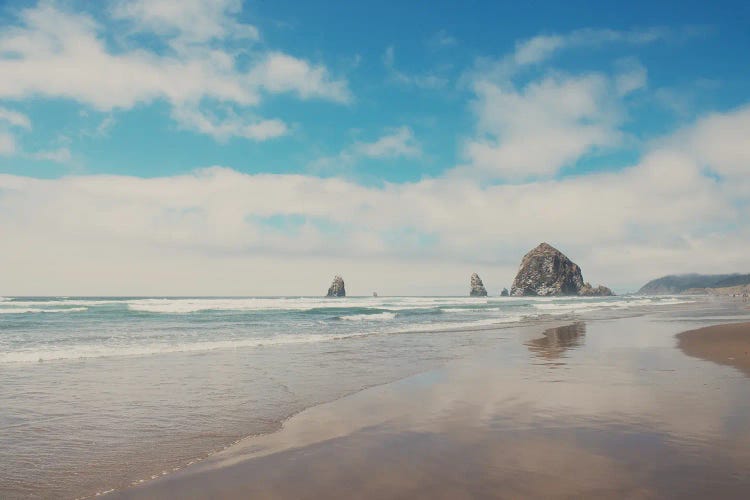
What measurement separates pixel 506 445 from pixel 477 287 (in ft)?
515

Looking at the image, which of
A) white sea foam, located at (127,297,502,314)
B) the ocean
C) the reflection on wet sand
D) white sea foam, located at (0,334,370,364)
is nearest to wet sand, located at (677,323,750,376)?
the reflection on wet sand

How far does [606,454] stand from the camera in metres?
5.30

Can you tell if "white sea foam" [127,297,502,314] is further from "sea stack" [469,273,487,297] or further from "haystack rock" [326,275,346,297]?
"sea stack" [469,273,487,297]

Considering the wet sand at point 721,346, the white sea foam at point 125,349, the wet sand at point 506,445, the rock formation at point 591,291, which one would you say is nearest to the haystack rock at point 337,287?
the rock formation at point 591,291

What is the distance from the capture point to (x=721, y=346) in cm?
1561

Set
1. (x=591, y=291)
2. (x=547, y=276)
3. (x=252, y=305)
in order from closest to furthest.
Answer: (x=252, y=305)
(x=547, y=276)
(x=591, y=291)

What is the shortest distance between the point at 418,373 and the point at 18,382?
9.79 metres

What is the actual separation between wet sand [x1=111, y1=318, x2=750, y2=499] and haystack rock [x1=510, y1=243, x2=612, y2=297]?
141570mm

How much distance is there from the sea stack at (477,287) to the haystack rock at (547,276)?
1038 centimetres

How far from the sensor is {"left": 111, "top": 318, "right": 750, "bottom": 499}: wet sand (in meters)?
4.52

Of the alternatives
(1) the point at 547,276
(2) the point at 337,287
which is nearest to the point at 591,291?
(1) the point at 547,276

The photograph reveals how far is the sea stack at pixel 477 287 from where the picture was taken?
158m

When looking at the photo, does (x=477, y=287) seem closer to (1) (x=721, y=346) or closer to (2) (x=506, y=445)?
(1) (x=721, y=346)

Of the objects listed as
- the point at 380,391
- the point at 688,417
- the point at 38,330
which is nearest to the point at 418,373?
the point at 380,391
